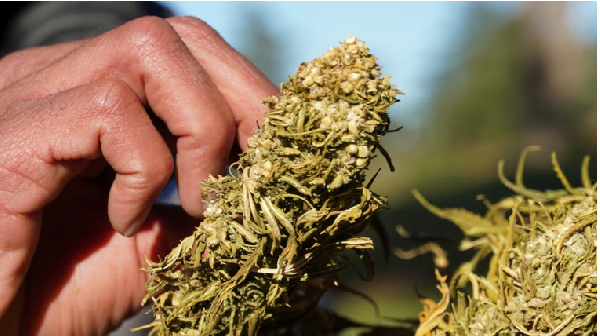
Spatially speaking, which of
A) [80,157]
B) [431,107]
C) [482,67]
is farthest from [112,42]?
[482,67]

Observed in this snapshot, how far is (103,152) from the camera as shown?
0.99 meters

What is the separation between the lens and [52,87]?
3.54ft

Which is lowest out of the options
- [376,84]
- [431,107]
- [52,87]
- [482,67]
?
[431,107]

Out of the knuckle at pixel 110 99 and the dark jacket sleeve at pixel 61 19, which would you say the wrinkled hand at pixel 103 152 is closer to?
the knuckle at pixel 110 99

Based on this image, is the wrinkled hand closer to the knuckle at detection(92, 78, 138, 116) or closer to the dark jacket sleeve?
the knuckle at detection(92, 78, 138, 116)

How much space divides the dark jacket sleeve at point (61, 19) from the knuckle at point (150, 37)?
4.16 ft

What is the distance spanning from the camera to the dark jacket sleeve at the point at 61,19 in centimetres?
233

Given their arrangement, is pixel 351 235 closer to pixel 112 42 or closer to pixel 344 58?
pixel 344 58

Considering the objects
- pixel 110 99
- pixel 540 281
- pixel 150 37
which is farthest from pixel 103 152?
pixel 540 281

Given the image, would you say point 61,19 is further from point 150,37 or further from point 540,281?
point 540,281

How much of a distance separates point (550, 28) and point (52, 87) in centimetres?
1368

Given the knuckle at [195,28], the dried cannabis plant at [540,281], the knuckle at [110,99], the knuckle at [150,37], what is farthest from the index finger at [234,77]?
the dried cannabis plant at [540,281]

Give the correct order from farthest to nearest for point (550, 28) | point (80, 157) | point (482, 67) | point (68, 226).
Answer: point (550, 28), point (482, 67), point (68, 226), point (80, 157)

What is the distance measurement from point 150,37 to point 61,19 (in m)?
1.65
